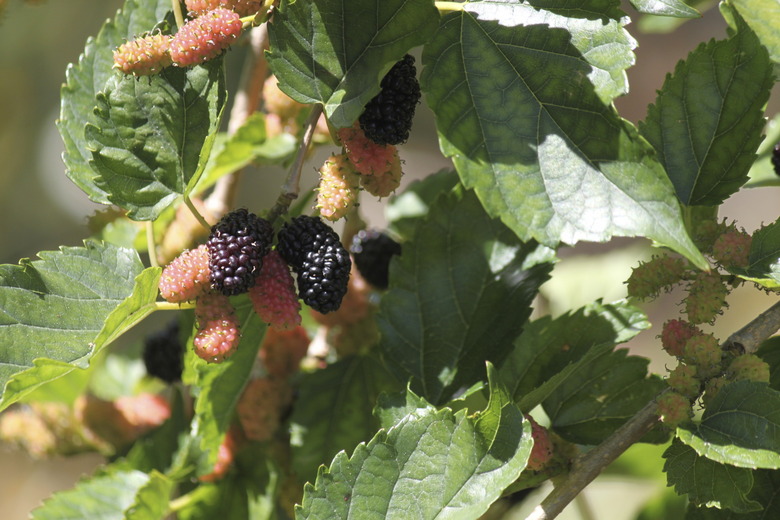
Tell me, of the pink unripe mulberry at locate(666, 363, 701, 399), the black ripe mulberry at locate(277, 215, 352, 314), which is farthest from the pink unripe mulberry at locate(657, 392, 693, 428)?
the black ripe mulberry at locate(277, 215, 352, 314)

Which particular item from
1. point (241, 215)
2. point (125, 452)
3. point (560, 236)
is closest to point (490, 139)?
point (560, 236)

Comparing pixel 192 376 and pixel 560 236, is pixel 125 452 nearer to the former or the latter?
pixel 192 376

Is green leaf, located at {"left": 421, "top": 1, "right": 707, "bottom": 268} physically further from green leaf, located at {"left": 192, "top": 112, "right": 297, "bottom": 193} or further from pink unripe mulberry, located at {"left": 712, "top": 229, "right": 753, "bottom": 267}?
green leaf, located at {"left": 192, "top": 112, "right": 297, "bottom": 193}

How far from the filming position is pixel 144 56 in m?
0.61

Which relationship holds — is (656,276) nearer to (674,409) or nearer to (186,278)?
(674,409)

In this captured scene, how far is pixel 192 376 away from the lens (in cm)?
78

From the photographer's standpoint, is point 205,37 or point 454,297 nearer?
point 205,37

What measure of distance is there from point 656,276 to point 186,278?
0.38 metres

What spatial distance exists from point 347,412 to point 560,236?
1.24 ft

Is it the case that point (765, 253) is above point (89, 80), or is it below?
below

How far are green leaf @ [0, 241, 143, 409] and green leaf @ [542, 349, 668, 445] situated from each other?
396 mm

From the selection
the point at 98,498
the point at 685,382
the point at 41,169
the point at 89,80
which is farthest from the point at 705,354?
the point at 41,169

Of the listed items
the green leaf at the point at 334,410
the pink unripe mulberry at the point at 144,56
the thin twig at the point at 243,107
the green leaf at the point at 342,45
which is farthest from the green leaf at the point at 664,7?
the thin twig at the point at 243,107

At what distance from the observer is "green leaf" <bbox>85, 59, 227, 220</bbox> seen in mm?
640
